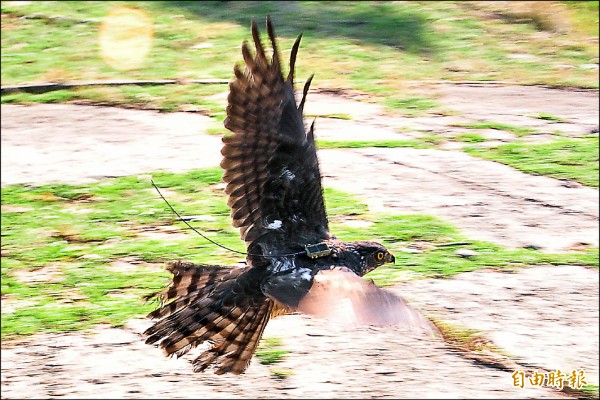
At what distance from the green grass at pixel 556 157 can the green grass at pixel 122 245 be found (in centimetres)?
127

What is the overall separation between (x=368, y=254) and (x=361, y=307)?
4.03 feet

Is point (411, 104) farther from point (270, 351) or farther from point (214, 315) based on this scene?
point (214, 315)

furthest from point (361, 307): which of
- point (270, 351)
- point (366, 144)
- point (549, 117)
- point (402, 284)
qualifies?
point (549, 117)

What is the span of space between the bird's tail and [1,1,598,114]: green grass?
4739 millimetres

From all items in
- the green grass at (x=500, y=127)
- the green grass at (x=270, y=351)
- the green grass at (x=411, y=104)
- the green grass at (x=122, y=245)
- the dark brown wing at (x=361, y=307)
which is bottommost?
the green grass at (x=270, y=351)

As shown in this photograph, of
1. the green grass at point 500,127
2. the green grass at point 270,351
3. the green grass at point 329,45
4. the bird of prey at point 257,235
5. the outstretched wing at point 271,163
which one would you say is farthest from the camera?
the green grass at point 329,45

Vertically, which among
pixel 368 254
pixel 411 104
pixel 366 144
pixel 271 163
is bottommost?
pixel 366 144

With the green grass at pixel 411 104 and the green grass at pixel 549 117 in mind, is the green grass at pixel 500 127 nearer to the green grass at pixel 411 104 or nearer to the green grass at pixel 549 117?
the green grass at pixel 549 117

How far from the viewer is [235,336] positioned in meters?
5.14

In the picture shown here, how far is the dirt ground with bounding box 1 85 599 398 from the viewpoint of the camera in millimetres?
5457

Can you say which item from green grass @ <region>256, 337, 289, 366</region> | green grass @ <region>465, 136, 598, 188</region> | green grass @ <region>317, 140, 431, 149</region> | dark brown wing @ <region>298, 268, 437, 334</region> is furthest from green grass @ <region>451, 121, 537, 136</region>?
dark brown wing @ <region>298, 268, 437, 334</region>

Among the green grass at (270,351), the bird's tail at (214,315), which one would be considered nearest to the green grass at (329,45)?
the green grass at (270,351)

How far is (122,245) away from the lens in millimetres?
7039

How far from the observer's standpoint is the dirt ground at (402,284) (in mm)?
5457
